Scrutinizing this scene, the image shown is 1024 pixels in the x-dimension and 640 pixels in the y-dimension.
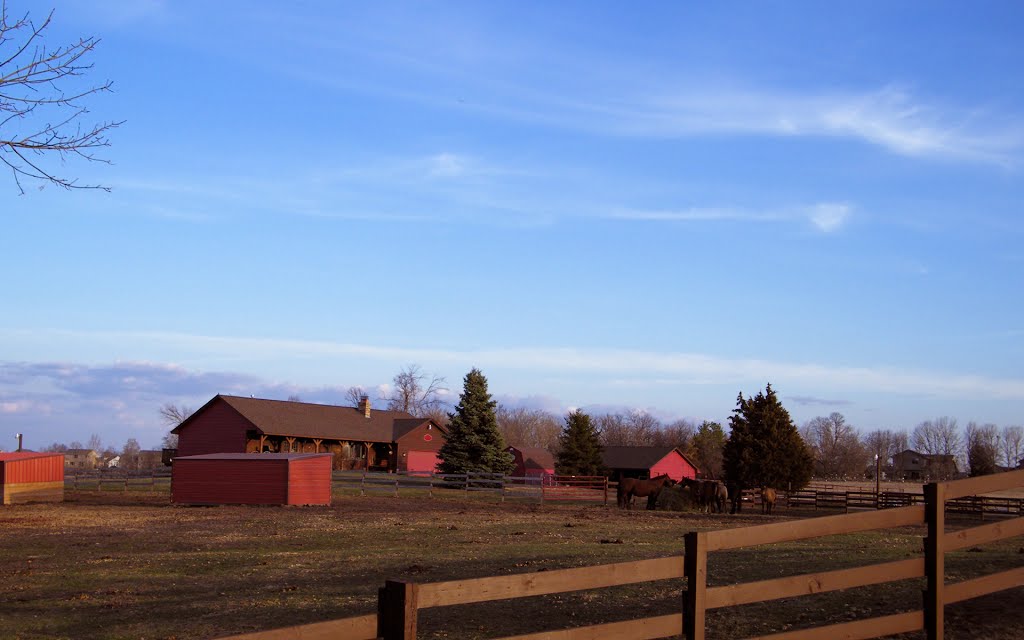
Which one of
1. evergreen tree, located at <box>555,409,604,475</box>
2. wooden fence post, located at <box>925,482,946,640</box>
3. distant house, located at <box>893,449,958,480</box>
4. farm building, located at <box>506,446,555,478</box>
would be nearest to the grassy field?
wooden fence post, located at <box>925,482,946,640</box>

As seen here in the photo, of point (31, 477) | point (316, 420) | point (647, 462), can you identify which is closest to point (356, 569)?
point (31, 477)

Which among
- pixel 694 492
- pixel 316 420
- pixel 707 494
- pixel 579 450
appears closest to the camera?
pixel 707 494

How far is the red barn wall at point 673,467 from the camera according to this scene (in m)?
82.9

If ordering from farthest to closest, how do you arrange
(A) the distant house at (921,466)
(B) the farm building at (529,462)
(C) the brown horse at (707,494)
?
(A) the distant house at (921,466) < (B) the farm building at (529,462) < (C) the brown horse at (707,494)

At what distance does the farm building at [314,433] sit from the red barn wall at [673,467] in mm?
20078

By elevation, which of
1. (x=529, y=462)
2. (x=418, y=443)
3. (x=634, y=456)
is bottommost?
(x=529, y=462)

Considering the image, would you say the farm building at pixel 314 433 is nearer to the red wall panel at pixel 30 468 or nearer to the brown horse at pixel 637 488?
the red wall panel at pixel 30 468

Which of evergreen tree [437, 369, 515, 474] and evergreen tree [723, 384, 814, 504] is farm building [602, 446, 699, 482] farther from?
evergreen tree [723, 384, 814, 504]

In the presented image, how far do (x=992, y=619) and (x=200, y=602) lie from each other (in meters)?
10.6

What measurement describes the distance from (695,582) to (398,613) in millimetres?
2275

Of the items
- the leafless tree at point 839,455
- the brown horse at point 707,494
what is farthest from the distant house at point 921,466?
the brown horse at point 707,494

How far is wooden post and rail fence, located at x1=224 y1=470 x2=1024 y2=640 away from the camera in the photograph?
4.94 m

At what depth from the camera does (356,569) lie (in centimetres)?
1714

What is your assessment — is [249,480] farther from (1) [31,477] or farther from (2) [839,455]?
(2) [839,455]
